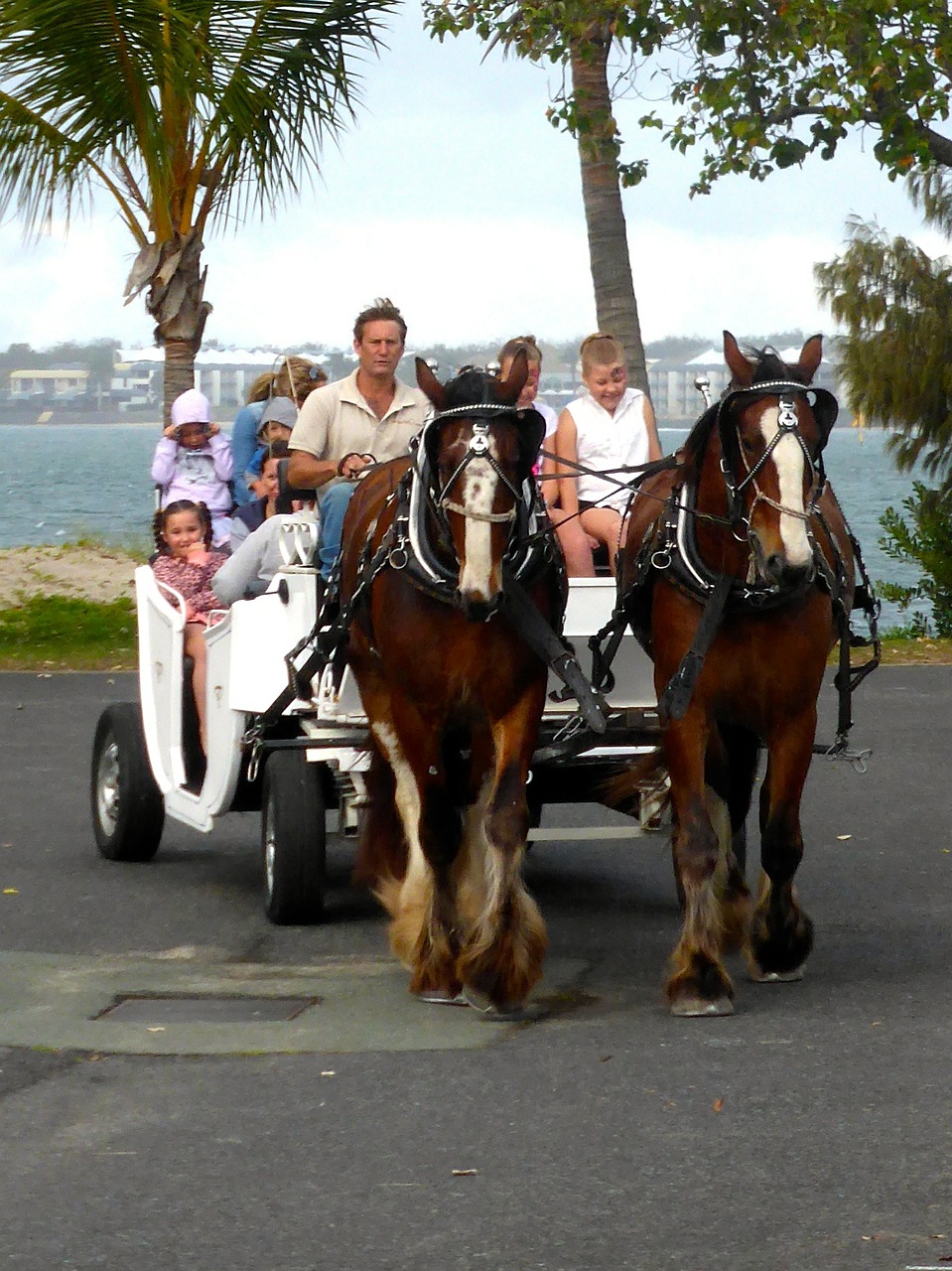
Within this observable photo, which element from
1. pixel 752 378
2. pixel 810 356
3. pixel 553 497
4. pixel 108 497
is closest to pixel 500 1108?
pixel 752 378

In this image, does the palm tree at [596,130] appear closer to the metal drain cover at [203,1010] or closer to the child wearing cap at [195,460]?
the child wearing cap at [195,460]

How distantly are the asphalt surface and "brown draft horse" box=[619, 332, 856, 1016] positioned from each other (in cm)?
28

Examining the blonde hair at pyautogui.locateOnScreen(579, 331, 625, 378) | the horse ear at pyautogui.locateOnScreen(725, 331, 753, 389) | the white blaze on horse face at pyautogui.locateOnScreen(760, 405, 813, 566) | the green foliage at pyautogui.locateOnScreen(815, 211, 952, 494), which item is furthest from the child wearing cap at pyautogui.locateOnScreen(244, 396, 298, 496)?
the green foliage at pyautogui.locateOnScreen(815, 211, 952, 494)

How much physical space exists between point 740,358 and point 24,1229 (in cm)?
335

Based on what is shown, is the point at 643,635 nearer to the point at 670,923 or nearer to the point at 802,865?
the point at 670,923

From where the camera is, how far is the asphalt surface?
4281 mm

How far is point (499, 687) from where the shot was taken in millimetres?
6426

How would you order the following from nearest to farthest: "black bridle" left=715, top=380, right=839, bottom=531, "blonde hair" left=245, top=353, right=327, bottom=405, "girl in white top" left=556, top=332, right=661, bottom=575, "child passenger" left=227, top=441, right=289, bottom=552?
"black bridle" left=715, top=380, right=839, bottom=531 < "girl in white top" left=556, top=332, right=661, bottom=575 < "child passenger" left=227, top=441, right=289, bottom=552 < "blonde hair" left=245, top=353, right=327, bottom=405

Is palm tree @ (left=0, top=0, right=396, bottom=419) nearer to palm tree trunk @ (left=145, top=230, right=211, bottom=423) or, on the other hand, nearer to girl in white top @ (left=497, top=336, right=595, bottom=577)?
palm tree trunk @ (left=145, top=230, right=211, bottom=423)

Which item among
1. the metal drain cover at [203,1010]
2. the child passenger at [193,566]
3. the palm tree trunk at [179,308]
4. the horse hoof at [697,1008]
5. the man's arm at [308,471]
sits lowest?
the metal drain cover at [203,1010]

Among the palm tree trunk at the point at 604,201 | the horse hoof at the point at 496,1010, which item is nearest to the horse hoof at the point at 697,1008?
the horse hoof at the point at 496,1010

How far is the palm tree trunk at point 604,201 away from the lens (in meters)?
17.4

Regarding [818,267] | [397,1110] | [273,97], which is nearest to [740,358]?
[397,1110]

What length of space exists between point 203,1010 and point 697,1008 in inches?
61.3
